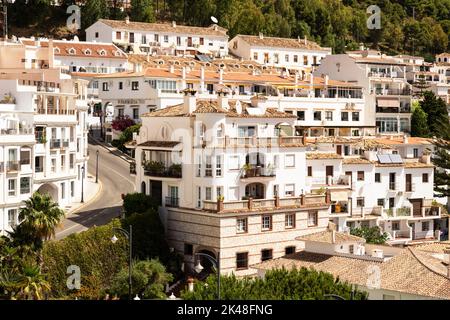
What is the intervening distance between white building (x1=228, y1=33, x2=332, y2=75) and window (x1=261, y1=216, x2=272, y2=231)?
6009 centimetres

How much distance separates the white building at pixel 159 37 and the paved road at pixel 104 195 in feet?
112

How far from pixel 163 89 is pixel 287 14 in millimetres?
69662

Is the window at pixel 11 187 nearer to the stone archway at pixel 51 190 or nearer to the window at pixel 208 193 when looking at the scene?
the stone archway at pixel 51 190

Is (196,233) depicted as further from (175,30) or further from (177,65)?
(175,30)

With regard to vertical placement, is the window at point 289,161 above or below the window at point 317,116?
below

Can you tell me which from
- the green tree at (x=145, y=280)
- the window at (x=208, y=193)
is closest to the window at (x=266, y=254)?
the window at (x=208, y=193)

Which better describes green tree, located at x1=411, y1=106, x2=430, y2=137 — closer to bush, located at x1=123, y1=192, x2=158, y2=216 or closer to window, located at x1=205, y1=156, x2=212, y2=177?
window, located at x1=205, y1=156, x2=212, y2=177

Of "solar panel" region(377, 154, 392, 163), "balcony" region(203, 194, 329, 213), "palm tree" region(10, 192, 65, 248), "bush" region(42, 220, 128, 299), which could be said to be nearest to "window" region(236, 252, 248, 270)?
"balcony" region(203, 194, 329, 213)

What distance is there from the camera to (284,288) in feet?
136

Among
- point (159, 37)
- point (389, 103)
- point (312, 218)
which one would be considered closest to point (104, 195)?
point (312, 218)

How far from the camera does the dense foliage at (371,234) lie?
61775 millimetres

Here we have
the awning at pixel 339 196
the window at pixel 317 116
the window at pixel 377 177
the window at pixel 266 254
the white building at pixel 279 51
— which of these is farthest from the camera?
the white building at pixel 279 51
